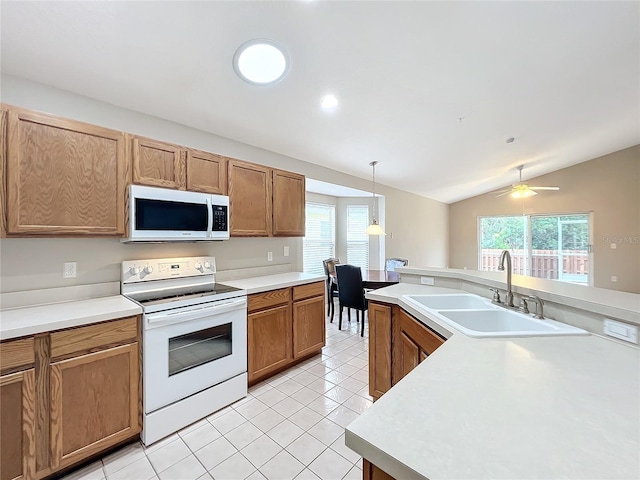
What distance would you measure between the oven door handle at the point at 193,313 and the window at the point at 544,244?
19.1ft

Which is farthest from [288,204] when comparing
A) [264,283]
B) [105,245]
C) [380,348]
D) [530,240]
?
[530,240]

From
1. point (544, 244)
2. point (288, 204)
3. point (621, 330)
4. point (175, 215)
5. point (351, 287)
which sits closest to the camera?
point (621, 330)

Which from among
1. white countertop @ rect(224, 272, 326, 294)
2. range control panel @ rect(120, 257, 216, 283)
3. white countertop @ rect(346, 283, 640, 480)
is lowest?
white countertop @ rect(346, 283, 640, 480)

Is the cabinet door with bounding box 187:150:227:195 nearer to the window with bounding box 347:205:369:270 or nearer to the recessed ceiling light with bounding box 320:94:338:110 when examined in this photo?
the recessed ceiling light with bounding box 320:94:338:110

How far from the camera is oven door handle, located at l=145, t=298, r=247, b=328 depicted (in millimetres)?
1761

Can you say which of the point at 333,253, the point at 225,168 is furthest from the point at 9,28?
the point at 333,253

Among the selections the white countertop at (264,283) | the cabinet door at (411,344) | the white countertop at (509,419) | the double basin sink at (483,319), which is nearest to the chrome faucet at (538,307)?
the double basin sink at (483,319)

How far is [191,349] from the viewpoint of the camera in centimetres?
197

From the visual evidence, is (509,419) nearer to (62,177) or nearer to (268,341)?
(268,341)

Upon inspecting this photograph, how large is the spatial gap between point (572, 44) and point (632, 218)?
18.7 ft

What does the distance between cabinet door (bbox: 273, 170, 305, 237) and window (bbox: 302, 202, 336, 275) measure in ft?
5.89

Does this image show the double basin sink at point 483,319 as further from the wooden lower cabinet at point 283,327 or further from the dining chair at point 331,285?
the dining chair at point 331,285

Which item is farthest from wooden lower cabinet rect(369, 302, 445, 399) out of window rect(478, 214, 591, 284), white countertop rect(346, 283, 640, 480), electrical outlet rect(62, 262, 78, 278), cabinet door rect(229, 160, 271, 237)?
window rect(478, 214, 591, 284)

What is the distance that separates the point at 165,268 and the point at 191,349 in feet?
2.37
